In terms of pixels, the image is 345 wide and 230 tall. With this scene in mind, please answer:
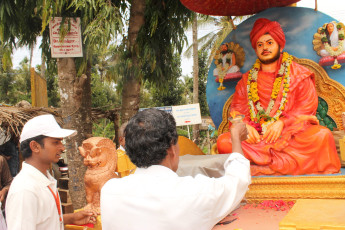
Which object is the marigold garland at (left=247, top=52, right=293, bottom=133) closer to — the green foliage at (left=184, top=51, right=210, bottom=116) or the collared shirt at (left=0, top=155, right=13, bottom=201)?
the collared shirt at (left=0, top=155, right=13, bottom=201)

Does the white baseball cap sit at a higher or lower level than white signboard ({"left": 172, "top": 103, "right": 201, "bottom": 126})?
higher

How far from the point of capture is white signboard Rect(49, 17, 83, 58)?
5.19 m

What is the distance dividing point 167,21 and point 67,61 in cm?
191

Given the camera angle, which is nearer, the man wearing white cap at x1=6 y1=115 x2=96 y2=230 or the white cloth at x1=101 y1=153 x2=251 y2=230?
the white cloth at x1=101 y1=153 x2=251 y2=230

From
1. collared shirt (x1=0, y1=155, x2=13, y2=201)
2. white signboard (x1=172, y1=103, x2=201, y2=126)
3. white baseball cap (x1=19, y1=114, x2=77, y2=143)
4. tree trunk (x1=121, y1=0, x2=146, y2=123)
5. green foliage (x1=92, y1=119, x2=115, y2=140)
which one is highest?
tree trunk (x1=121, y1=0, x2=146, y2=123)

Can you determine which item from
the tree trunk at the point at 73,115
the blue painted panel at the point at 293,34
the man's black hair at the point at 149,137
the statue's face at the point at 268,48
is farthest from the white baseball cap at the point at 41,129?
the blue painted panel at the point at 293,34

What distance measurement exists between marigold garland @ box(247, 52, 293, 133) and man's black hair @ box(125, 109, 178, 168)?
325cm

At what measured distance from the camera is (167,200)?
1381 millimetres

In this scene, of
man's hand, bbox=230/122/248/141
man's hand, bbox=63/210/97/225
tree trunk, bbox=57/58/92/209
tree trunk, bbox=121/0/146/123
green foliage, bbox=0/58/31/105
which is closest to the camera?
man's hand, bbox=230/122/248/141

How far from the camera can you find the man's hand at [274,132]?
4316 mm

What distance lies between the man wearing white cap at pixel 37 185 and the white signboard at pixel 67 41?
3253 millimetres

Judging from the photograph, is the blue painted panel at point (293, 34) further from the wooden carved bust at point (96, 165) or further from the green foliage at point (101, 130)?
the green foliage at point (101, 130)

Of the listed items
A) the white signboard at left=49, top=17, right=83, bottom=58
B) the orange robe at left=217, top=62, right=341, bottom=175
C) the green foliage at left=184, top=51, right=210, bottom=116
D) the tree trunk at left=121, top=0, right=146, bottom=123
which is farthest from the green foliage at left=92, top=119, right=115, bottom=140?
the orange robe at left=217, top=62, right=341, bottom=175

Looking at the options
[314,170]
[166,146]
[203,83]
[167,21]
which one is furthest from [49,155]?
[203,83]
